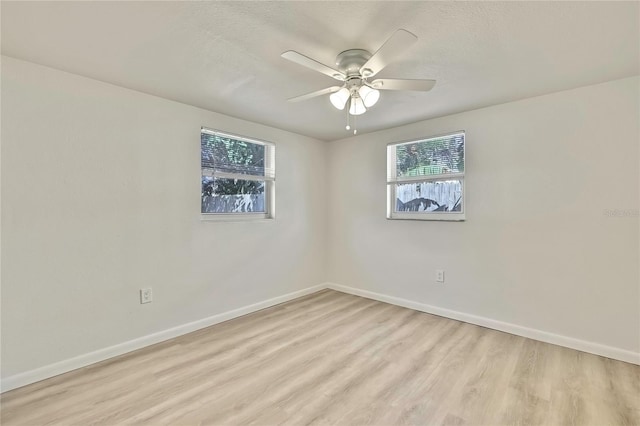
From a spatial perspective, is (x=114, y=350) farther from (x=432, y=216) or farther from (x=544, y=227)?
(x=544, y=227)

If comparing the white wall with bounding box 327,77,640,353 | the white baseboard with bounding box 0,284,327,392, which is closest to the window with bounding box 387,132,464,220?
the white wall with bounding box 327,77,640,353

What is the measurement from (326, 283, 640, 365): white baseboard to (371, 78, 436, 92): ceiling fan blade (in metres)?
2.37

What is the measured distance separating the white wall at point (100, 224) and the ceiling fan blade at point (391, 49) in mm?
1921

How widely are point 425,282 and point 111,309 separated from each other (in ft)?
10.0

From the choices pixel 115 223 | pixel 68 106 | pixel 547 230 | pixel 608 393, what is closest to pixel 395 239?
pixel 547 230

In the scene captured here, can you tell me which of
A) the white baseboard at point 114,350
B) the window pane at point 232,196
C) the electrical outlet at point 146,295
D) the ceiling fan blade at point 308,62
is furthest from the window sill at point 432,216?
the electrical outlet at point 146,295

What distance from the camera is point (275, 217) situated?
3684mm

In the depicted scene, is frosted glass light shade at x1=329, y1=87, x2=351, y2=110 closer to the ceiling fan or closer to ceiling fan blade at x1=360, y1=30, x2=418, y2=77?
the ceiling fan

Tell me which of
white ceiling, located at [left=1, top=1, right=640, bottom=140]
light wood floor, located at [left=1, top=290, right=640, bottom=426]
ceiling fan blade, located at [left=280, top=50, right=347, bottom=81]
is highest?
white ceiling, located at [left=1, top=1, right=640, bottom=140]

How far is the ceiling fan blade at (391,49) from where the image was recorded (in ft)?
4.60

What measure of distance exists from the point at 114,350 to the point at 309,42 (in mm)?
2719

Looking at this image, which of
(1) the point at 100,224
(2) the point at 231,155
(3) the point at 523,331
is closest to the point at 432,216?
(3) the point at 523,331

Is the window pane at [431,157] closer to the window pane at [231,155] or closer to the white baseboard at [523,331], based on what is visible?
the white baseboard at [523,331]

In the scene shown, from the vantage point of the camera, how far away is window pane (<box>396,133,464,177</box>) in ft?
10.6
